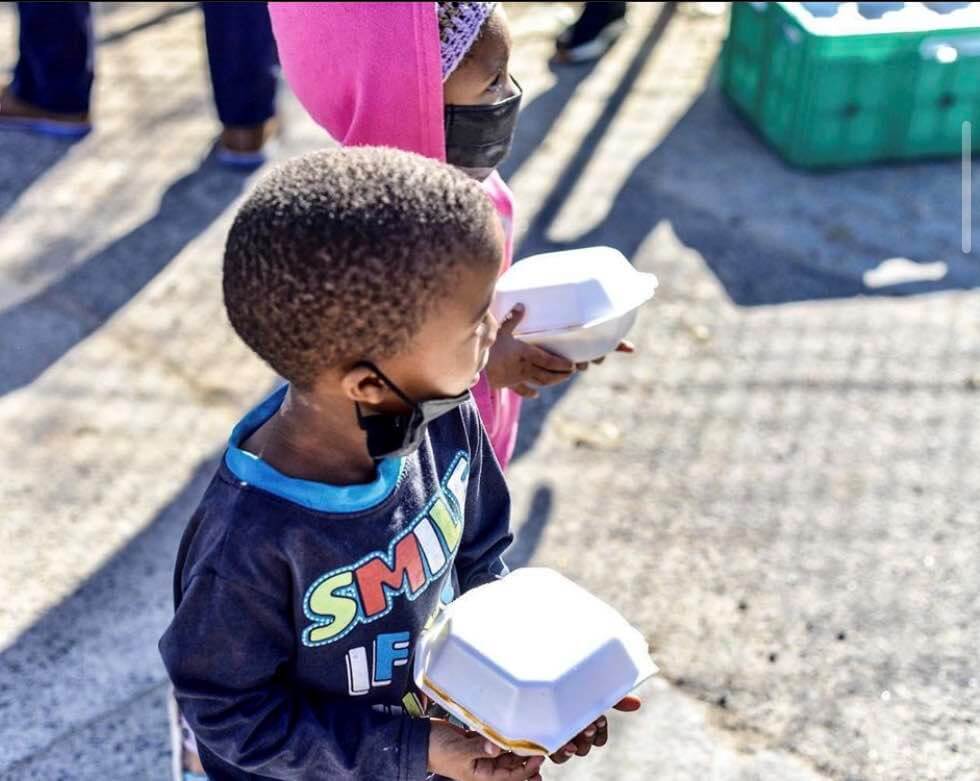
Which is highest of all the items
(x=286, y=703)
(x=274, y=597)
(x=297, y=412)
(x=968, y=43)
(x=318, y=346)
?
(x=318, y=346)

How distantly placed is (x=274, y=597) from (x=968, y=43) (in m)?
4.13

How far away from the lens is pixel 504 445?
2.62 meters

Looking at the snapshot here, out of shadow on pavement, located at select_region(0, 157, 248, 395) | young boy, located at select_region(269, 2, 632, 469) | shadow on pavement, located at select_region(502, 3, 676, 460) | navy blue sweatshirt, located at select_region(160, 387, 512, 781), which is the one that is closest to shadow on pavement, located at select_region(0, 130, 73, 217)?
shadow on pavement, located at select_region(0, 157, 248, 395)

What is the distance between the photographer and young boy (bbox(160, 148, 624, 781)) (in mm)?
1564

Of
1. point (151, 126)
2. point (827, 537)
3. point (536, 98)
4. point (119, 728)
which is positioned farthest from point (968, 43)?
point (119, 728)

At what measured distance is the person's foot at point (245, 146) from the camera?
502cm

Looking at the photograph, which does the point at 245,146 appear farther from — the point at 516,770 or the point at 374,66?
the point at 516,770

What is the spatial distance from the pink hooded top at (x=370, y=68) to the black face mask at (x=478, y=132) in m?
0.05

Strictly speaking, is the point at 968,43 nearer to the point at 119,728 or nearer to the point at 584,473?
the point at 584,473

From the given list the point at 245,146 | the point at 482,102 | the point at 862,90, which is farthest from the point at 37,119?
the point at 482,102

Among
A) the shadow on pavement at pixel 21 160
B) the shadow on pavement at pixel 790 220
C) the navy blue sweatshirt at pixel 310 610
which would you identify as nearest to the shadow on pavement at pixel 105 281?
the shadow on pavement at pixel 21 160

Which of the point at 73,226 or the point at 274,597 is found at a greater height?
the point at 274,597

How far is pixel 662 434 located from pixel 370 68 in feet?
6.34

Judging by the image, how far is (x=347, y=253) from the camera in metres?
1.54
